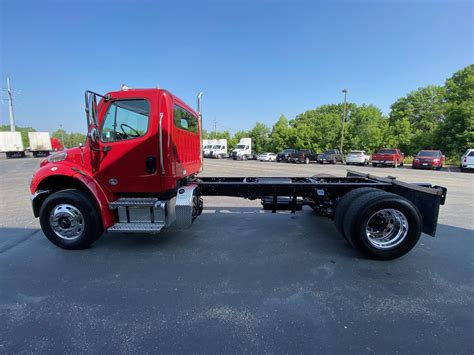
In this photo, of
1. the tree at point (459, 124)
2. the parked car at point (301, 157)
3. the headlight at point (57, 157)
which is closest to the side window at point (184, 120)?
the headlight at point (57, 157)

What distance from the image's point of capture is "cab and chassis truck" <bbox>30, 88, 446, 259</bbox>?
379 centimetres

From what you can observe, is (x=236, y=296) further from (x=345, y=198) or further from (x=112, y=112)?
(x=112, y=112)

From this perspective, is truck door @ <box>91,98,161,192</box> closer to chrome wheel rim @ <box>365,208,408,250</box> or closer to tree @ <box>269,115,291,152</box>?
chrome wheel rim @ <box>365,208,408,250</box>

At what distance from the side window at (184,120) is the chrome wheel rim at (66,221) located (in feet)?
7.28

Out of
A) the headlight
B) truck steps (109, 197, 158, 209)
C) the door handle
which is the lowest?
truck steps (109, 197, 158, 209)

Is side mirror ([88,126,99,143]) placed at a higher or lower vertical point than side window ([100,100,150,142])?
lower

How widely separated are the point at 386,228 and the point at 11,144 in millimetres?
44287

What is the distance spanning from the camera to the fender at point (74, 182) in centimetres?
401

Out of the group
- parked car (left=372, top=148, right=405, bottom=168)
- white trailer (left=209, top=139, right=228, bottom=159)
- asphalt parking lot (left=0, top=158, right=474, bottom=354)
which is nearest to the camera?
asphalt parking lot (left=0, top=158, right=474, bottom=354)

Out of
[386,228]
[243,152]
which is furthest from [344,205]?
[243,152]

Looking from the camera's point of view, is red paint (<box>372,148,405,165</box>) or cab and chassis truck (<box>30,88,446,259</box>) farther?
red paint (<box>372,148,405,165</box>)

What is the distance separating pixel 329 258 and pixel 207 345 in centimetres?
243

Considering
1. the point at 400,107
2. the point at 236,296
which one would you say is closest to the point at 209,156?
the point at 400,107

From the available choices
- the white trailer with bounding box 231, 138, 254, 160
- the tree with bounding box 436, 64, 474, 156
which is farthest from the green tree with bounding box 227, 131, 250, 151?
the tree with bounding box 436, 64, 474, 156
